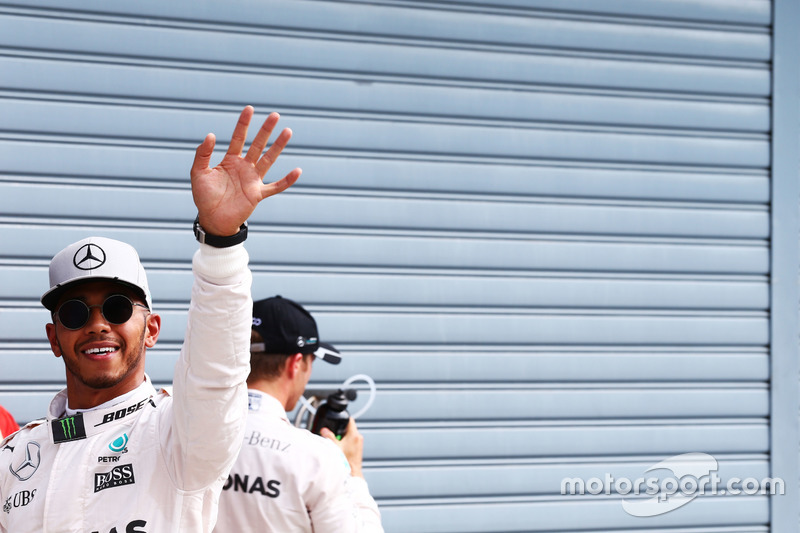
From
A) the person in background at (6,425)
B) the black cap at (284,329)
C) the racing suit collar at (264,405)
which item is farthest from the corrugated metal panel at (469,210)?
the racing suit collar at (264,405)

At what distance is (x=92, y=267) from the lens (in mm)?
2062

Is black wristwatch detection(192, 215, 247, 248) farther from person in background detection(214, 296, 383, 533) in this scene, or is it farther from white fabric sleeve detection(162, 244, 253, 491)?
person in background detection(214, 296, 383, 533)

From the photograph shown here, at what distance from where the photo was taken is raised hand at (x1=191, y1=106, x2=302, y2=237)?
5.66 feet

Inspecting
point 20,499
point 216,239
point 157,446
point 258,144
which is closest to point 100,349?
point 157,446

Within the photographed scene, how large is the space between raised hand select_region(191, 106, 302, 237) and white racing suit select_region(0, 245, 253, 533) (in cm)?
7

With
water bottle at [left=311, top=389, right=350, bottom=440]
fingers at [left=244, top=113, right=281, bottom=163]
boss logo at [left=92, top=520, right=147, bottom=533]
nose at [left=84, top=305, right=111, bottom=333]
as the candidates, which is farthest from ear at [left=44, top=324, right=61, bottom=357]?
water bottle at [left=311, top=389, right=350, bottom=440]

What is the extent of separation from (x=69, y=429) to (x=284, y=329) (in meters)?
0.96

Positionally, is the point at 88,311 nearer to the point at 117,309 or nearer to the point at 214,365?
the point at 117,309

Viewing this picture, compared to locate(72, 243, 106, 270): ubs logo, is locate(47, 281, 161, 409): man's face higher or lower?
lower

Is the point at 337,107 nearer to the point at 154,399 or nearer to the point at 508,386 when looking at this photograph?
the point at 508,386

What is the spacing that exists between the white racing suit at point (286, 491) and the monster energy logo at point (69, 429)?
625mm

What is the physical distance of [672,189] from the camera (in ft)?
14.3

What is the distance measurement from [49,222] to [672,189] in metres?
3.22

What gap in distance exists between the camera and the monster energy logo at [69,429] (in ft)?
6.73
